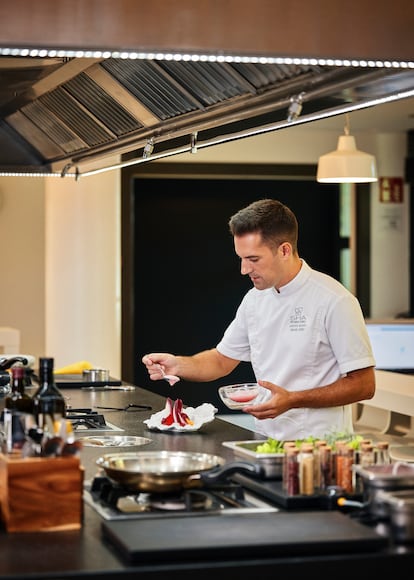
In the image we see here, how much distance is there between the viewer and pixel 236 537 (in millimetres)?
2008

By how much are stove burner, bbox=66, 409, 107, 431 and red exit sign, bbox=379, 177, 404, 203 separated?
618 cm

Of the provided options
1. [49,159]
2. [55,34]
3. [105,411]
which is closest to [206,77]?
[55,34]

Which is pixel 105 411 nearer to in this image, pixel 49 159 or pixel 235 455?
pixel 235 455

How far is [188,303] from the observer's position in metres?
9.70

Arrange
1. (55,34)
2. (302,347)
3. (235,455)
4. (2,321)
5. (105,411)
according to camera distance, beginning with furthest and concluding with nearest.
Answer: (2,321) → (105,411) → (302,347) → (235,455) → (55,34)

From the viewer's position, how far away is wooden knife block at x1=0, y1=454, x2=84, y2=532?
2.18 meters

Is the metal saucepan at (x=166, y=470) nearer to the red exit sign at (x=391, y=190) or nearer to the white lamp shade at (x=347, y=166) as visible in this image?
the white lamp shade at (x=347, y=166)

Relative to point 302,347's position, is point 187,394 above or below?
below

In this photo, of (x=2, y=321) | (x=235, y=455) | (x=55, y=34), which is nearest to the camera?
(x=55, y=34)

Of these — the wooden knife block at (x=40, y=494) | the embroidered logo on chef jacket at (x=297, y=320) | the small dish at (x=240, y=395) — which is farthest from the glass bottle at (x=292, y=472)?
the embroidered logo on chef jacket at (x=297, y=320)

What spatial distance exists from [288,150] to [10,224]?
101 inches

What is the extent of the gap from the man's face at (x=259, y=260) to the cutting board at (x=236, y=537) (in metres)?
1.70

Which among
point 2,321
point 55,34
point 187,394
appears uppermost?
point 55,34

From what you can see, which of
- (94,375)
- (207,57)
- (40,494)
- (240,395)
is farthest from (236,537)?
(94,375)
